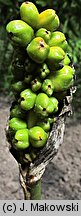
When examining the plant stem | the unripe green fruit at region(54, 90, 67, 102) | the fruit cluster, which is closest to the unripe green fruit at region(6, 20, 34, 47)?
the fruit cluster

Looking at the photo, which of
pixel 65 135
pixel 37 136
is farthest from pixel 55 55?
pixel 65 135

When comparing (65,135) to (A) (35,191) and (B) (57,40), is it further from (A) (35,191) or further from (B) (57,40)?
(B) (57,40)

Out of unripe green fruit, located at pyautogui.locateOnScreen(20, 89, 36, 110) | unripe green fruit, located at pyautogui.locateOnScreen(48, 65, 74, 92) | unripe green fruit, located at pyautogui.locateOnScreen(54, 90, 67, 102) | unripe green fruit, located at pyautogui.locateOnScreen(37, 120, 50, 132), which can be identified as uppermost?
unripe green fruit, located at pyautogui.locateOnScreen(48, 65, 74, 92)

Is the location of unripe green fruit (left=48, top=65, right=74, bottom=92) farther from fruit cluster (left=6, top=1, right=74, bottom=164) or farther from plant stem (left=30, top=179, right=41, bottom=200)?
plant stem (left=30, top=179, right=41, bottom=200)

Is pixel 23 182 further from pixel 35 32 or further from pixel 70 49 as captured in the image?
pixel 70 49

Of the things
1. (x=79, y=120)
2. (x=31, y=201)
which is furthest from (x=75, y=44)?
(x=31, y=201)

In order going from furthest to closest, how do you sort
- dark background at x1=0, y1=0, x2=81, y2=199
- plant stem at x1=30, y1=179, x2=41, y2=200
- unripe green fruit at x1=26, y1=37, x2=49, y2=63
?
1. dark background at x1=0, y1=0, x2=81, y2=199
2. plant stem at x1=30, y1=179, x2=41, y2=200
3. unripe green fruit at x1=26, y1=37, x2=49, y2=63

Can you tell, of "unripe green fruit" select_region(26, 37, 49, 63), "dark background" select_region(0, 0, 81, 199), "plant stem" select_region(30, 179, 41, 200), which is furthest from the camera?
"dark background" select_region(0, 0, 81, 199)
